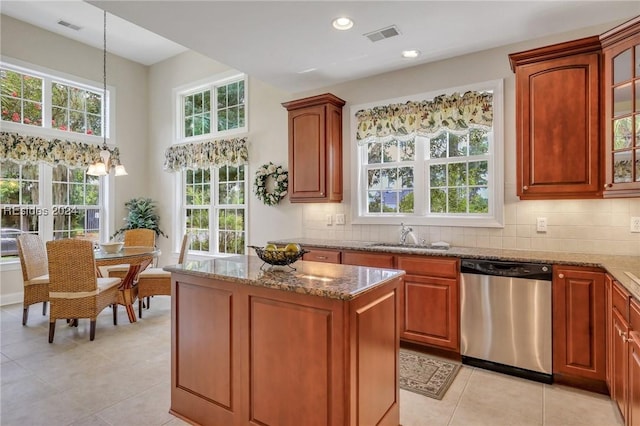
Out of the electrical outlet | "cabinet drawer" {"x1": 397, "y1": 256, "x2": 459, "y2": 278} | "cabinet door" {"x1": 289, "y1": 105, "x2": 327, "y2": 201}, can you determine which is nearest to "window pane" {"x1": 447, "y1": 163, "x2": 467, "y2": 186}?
the electrical outlet

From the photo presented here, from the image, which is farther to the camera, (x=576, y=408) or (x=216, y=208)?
(x=216, y=208)

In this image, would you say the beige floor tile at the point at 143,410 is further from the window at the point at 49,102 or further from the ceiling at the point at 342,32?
the window at the point at 49,102

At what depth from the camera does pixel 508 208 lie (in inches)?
132

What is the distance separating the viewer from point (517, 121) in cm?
297

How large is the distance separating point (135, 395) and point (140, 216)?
13.5 feet

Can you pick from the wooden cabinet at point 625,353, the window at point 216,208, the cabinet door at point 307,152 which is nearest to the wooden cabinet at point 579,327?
the wooden cabinet at point 625,353

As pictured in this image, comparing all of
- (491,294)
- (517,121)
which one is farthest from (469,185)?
(491,294)

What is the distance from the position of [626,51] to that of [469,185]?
5.08ft

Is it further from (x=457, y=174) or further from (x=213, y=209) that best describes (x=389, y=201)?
(x=213, y=209)

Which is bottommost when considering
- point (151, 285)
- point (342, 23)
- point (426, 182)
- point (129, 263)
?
point (151, 285)

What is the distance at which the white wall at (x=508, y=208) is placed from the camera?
2.95 meters

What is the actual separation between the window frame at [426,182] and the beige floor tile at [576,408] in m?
1.44

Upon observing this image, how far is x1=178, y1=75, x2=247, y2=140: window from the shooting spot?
213 inches

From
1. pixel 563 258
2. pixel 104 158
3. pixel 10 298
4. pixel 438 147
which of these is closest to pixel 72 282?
pixel 104 158
